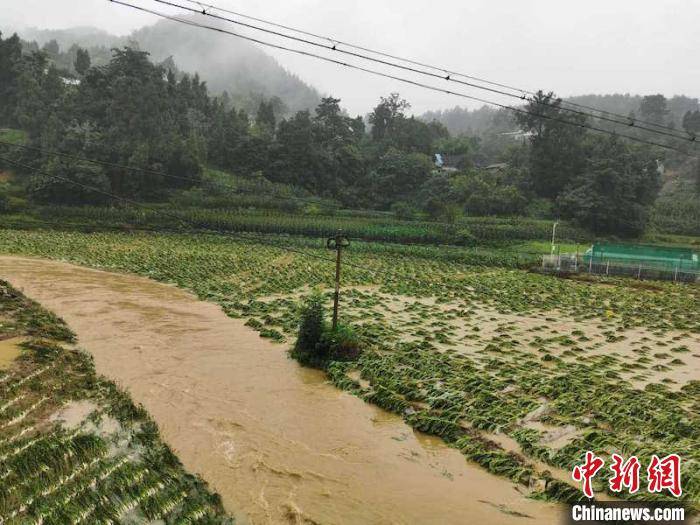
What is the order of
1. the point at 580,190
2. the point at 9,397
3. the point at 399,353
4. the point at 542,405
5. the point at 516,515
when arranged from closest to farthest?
the point at 516,515 → the point at 9,397 → the point at 542,405 → the point at 399,353 → the point at 580,190

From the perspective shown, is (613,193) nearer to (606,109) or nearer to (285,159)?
(285,159)

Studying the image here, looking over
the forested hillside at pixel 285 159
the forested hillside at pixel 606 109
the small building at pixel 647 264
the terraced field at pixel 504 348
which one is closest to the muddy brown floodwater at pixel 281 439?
the terraced field at pixel 504 348

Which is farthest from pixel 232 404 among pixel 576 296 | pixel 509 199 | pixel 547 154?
pixel 547 154

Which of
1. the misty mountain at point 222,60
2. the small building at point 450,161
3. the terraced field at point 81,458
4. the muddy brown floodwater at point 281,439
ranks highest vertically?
the misty mountain at point 222,60

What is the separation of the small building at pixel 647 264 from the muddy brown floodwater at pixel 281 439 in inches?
927

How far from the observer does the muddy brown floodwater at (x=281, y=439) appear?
24.2 feet

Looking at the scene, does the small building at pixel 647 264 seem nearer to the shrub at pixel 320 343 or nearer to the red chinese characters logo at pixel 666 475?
the shrub at pixel 320 343

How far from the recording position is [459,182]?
54219mm

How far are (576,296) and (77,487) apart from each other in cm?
2175

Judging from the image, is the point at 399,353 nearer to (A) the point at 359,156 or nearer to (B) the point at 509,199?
(B) the point at 509,199

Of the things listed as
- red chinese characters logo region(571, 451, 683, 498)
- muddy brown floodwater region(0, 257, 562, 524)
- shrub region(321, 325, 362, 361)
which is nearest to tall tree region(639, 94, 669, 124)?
shrub region(321, 325, 362, 361)

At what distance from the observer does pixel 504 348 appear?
48.5 feet

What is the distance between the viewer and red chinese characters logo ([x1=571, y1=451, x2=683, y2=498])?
280 inches

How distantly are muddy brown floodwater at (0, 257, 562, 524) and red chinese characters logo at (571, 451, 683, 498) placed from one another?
902mm
